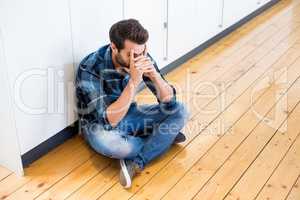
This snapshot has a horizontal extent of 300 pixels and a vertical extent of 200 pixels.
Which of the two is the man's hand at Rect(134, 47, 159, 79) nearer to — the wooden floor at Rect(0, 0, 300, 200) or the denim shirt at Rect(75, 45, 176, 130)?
the denim shirt at Rect(75, 45, 176, 130)

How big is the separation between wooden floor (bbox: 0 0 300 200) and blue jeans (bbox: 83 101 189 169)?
0.29 ft

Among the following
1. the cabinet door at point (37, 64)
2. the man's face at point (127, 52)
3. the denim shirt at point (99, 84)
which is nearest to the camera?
the cabinet door at point (37, 64)

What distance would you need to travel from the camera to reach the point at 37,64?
1.92m

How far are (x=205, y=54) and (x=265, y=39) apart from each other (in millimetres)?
593

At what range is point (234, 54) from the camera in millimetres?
3238

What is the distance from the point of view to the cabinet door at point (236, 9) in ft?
11.2

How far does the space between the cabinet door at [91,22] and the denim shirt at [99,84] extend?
0.09 metres

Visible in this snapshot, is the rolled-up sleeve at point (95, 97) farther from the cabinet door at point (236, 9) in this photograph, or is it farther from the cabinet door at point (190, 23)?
the cabinet door at point (236, 9)

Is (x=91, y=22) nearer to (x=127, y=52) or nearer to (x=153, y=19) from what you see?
(x=127, y=52)

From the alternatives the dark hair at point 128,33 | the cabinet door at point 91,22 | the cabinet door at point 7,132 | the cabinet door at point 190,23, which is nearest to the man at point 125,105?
the dark hair at point 128,33

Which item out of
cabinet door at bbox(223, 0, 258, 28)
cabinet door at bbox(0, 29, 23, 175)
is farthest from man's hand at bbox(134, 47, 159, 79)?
cabinet door at bbox(223, 0, 258, 28)

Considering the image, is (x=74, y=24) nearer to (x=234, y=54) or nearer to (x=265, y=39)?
(x=234, y=54)

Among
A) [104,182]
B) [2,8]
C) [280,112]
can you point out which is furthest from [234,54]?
A: [2,8]

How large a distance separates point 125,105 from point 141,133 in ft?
1.00
